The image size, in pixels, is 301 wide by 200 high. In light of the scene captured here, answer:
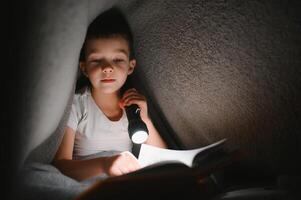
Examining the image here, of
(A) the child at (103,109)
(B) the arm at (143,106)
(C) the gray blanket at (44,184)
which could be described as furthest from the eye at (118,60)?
(C) the gray blanket at (44,184)

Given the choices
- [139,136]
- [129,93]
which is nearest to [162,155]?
[139,136]

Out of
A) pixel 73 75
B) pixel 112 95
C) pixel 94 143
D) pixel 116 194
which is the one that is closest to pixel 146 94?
pixel 112 95

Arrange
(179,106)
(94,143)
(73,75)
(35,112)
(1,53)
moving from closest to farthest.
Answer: (1,53)
(35,112)
(73,75)
(179,106)
(94,143)

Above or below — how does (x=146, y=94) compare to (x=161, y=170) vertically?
above

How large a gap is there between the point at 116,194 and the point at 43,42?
0.35 m

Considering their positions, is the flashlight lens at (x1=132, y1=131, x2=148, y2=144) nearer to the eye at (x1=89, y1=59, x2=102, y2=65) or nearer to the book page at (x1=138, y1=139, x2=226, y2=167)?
the book page at (x1=138, y1=139, x2=226, y2=167)

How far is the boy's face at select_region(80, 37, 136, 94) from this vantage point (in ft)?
3.68

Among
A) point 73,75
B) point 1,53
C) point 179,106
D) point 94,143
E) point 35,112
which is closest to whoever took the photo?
point 1,53

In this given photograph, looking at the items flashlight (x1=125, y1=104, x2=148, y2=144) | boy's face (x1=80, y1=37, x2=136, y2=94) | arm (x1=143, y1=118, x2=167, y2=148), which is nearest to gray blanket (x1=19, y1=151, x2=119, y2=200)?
flashlight (x1=125, y1=104, x2=148, y2=144)

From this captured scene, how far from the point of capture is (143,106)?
125 cm

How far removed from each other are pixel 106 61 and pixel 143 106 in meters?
0.22

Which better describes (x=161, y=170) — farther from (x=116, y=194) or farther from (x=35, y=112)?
(x=35, y=112)

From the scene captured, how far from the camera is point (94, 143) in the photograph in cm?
127

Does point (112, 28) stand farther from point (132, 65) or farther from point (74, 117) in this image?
point (74, 117)
